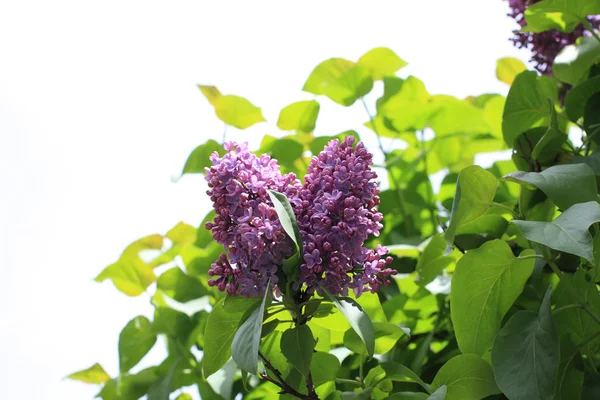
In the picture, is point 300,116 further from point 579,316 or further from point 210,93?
point 579,316

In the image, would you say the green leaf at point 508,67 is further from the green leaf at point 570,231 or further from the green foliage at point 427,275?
the green leaf at point 570,231

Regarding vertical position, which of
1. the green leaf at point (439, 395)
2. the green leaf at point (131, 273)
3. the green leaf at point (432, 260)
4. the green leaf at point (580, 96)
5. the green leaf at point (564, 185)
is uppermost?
the green leaf at point (580, 96)

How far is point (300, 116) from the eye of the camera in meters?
1.00

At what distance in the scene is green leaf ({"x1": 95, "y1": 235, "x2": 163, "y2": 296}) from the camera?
39.3 inches

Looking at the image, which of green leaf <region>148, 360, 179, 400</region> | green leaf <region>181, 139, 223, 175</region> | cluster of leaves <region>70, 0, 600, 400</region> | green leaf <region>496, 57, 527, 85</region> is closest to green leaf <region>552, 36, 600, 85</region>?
cluster of leaves <region>70, 0, 600, 400</region>

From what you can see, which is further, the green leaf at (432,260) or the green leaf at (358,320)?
the green leaf at (432,260)

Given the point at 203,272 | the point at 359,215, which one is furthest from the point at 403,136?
the point at 359,215

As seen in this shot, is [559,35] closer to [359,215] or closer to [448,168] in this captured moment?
[448,168]

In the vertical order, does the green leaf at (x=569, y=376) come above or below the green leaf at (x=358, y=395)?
below

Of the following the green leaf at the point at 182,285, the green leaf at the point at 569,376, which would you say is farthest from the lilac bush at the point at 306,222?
the green leaf at the point at 182,285

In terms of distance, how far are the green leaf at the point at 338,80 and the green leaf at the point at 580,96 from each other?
11.0 inches

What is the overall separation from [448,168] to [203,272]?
1.31ft

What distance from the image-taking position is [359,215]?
1.61 ft

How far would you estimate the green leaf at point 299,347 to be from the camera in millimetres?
502
